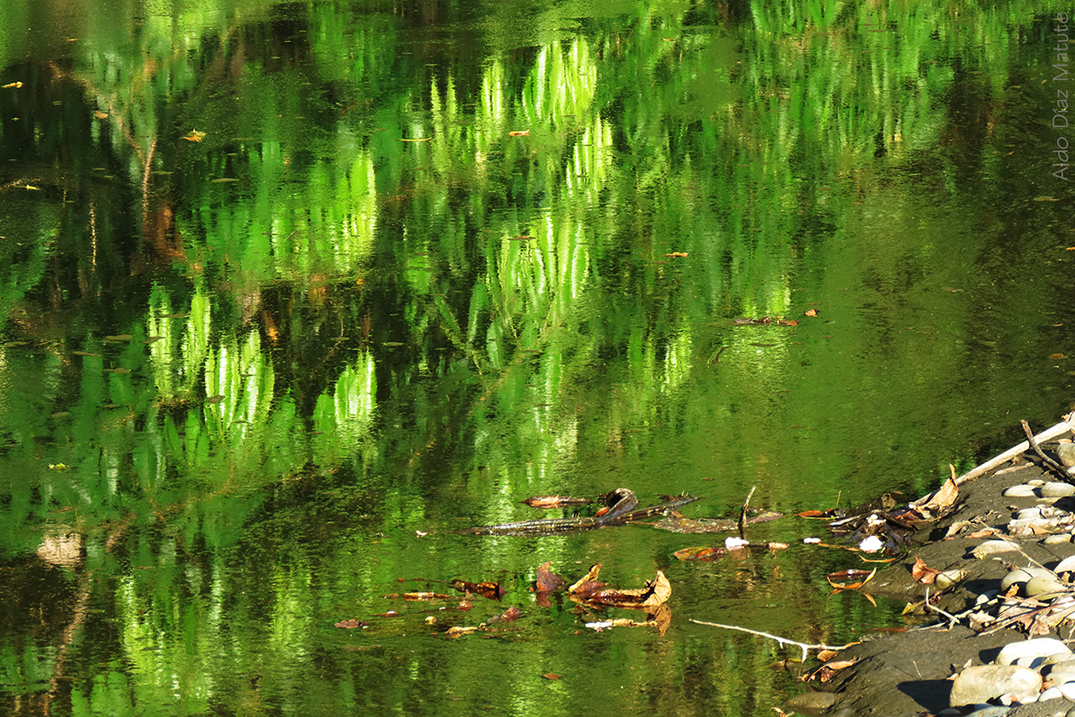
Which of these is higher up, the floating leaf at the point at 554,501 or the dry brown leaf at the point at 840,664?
the floating leaf at the point at 554,501

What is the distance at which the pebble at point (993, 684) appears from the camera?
9.34ft

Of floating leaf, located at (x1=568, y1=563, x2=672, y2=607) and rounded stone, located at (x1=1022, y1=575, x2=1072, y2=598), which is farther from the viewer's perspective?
floating leaf, located at (x1=568, y1=563, x2=672, y2=607)

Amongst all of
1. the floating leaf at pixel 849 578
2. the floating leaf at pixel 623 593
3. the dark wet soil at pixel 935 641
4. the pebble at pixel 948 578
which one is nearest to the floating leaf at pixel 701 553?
the floating leaf at pixel 623 593

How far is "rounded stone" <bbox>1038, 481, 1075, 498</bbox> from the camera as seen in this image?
3.78 meters

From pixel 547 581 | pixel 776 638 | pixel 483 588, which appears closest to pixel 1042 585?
pixel 776 638

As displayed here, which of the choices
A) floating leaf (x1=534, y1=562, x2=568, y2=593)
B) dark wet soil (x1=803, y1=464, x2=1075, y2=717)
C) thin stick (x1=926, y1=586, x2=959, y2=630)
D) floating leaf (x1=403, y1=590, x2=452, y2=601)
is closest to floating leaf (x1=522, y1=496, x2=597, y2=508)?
floating leaf (x1=534, y1=562, x2=568, y2=593)

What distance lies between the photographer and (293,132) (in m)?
8.64

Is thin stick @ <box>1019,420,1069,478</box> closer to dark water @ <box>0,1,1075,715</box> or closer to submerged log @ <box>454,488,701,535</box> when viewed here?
dark water @ <box>0,1,1075,715</box>

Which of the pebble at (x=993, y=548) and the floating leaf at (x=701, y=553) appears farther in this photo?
the floating leaf at (x=701, y=553)

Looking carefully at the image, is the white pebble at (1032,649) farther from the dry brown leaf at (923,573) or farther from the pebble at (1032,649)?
the dry brown leaf at (923,573)

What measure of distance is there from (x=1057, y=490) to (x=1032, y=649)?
94 centimetres

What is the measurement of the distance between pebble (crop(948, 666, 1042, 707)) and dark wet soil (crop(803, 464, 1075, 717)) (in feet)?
0.22

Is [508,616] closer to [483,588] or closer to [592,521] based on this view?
[483,588]

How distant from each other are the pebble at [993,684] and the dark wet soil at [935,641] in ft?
0.22
